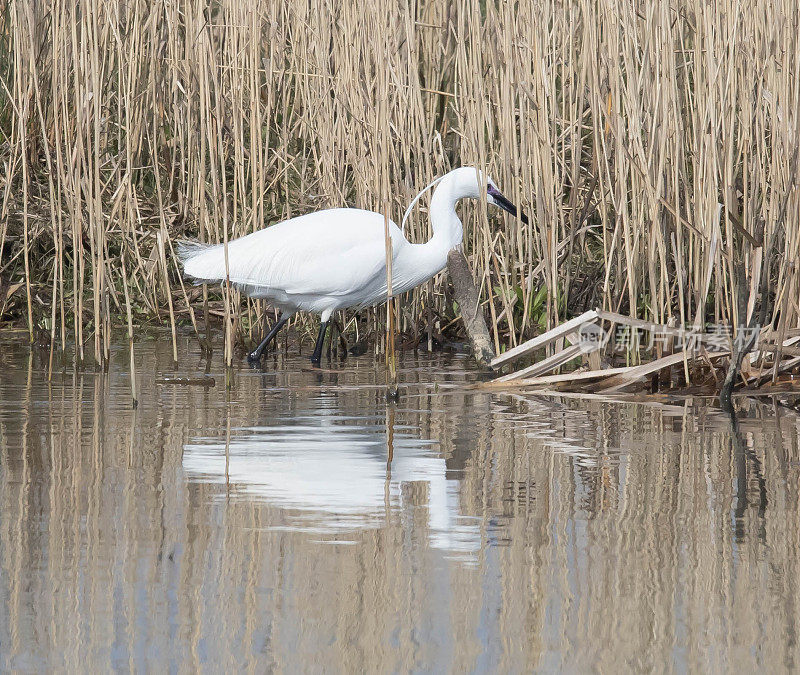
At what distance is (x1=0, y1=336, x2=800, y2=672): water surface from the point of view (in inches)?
86.2

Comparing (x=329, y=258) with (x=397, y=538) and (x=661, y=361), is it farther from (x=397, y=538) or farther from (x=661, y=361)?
(x=397, y=538)

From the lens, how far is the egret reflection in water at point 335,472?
9.93 ft

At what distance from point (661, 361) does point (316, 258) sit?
1910mm

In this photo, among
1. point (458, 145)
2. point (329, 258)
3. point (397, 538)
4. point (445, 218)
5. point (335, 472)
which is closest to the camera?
point (397, 538)

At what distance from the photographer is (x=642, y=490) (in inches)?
133

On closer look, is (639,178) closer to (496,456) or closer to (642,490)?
(496,456)

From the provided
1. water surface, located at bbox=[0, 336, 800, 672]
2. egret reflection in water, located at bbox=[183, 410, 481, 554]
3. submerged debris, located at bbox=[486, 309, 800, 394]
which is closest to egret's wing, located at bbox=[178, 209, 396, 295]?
submerged debris, located at bbox=[486, 309, 800, 394]

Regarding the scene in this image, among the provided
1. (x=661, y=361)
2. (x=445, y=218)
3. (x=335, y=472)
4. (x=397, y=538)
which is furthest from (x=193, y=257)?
(x=397, y=538)

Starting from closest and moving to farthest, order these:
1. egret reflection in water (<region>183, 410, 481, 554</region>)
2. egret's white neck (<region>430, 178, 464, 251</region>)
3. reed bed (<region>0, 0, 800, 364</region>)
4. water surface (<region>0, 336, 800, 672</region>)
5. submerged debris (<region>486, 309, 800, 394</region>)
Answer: water surface (<region>0, 336, 800, 672</region>)
egret reflection in water (<region>183, 410, 481, 554</region>)
submerged debris (<region>486, 309, 800, 394</region>)
reed bed (<region>0, 0, 800, 364</region>)
egret's white neck (<region>430, 178, 464, 251</region>)

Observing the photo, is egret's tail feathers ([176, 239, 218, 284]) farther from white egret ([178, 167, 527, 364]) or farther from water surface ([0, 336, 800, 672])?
water surface ([0, 336, 800, 672])

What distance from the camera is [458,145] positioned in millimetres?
7414

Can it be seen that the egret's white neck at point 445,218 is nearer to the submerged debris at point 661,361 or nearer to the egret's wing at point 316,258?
the egret's wing at point 316,258

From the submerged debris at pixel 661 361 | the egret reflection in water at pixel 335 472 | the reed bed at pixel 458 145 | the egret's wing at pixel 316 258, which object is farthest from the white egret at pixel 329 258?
the egret reflection in water at pixel 335 472

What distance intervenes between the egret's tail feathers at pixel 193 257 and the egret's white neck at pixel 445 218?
1124 millimetres
